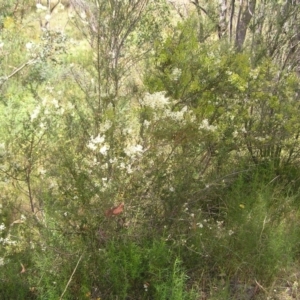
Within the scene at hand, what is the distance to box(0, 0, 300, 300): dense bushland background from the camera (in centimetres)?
262

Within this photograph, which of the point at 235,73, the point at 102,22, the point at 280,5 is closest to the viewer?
the point at 102,22

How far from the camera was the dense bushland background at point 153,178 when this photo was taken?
2621 millimetres

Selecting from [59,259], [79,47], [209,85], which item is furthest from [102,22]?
[79,47]

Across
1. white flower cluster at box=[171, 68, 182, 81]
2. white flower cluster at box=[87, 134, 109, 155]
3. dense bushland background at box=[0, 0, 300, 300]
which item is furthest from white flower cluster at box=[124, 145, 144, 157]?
white flower cluster at box=[171, 68, 182, 81]

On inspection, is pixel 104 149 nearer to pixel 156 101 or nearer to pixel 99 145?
pixel 99 145

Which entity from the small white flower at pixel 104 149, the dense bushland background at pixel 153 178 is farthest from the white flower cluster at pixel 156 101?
the small white flower at pixel 104 149

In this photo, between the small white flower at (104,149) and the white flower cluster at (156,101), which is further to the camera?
the white flower cluster at (156,101)

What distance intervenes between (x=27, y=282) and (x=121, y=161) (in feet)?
3.35

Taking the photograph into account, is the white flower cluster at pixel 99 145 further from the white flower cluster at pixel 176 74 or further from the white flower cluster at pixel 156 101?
the white flower cluster at pixel 176 74

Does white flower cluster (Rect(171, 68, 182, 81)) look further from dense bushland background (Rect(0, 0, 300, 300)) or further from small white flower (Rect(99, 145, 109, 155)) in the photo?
small white flower (Rect(99, 145, 109, 155))

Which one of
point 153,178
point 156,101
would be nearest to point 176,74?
point 156,101

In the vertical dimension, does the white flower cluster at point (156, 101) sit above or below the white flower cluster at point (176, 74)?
below

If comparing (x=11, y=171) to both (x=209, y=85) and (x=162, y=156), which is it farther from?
(x=209, y=85)

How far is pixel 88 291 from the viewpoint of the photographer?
252 cm
